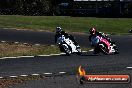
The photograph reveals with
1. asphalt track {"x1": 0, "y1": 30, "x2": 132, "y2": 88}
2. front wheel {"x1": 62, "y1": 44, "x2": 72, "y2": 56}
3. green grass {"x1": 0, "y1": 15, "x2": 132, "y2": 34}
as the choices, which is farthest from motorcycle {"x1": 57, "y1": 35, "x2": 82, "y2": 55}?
green grass {"x1": 0, "y1": 15, "x2": 132, "y2": 34}

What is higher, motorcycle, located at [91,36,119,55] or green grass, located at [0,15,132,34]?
motorcycle, located at [91,36,119,55]

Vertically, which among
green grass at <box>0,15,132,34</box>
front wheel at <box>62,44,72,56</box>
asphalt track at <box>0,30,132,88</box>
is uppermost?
front wheel at <box>62,44,72,56</box>

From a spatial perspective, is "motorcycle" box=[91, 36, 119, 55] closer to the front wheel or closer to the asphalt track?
the asphalt track

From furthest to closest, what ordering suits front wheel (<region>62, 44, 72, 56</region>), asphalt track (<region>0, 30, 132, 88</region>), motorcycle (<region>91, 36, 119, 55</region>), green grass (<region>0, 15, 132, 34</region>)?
green grass (<region>0, 15, 132, 34</region>) → motorcycle (<region>91, 36, 119, 55</region>) → front wheel (<region>62, 44, 72, 56</region>) → asphalt track (<region>0, 30, 132, 88</region>)

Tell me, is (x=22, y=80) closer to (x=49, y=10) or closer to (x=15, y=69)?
(x=15, y=69)

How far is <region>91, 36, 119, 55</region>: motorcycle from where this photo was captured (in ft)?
83.2

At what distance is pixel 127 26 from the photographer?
42844 millimetres

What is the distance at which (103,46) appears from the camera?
2544cm

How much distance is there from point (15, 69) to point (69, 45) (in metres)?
4.96

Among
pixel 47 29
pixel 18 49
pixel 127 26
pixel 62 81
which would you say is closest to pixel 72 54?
pixel 18 49

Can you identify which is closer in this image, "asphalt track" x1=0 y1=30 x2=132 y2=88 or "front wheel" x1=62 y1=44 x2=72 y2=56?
"asphalt track" x1=0 y1=30 x2=132 y2=88

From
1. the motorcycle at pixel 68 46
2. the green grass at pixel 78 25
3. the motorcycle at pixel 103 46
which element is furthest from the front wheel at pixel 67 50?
the green grass at pixel 78 25

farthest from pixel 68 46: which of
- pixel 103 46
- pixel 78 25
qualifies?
pixel 78 25

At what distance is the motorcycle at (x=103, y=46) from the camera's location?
998 inches
